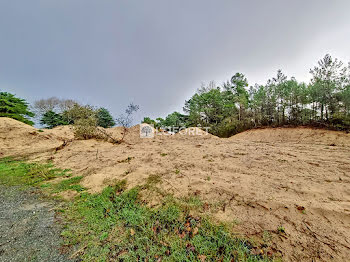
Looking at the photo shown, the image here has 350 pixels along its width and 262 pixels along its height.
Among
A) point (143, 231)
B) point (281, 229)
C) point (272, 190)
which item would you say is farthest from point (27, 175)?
point (272, 190)

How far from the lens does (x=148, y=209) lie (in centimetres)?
206

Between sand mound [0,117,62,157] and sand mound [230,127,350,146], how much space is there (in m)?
14.1

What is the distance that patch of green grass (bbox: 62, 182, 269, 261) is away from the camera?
135cm

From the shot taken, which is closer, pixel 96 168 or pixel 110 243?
pixel 110 243

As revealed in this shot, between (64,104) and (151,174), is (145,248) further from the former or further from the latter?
(64,104)

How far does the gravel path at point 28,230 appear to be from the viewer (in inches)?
56.9

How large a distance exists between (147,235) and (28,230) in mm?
1604

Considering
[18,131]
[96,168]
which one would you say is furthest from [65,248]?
[18,131]

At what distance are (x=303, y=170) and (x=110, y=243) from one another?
11.6ft

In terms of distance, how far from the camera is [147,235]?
5.25 ft

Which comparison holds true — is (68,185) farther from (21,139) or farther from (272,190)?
(21,139)

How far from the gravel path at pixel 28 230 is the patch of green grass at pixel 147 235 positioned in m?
0.16

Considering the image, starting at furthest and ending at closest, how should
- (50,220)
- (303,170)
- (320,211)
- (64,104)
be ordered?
(64,104)
(303,170)
(50,220)
(320,211)

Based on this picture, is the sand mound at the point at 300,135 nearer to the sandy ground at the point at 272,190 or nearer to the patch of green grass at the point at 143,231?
the sandy ground at the point at 272,190
